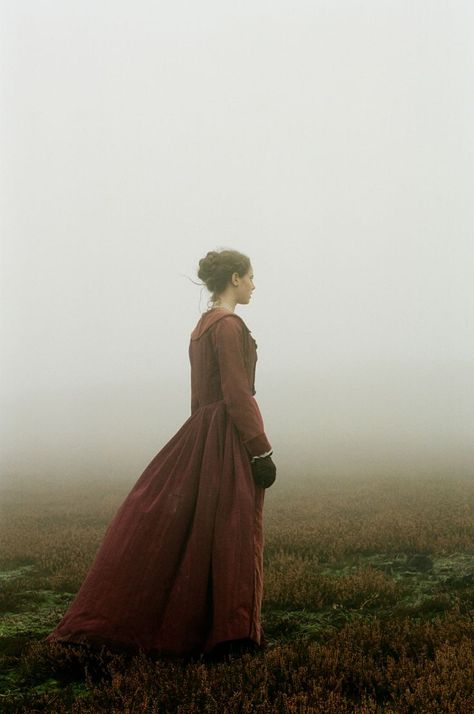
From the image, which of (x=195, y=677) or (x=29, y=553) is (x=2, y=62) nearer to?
(x=29, y=553)

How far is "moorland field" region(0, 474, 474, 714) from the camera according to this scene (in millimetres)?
2883

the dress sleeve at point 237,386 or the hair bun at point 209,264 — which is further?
the hair bun at point 209,264

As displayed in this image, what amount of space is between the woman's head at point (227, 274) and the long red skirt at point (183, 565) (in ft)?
2.94

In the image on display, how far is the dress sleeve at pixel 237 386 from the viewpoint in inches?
142

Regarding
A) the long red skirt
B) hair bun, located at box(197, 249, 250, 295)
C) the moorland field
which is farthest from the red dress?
hair bun, located at box(197, 249, 250, 295)

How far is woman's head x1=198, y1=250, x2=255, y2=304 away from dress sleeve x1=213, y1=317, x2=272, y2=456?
242 millimetres

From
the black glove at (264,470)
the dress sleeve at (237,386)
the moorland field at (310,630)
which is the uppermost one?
the dress sleeve at (237,386)

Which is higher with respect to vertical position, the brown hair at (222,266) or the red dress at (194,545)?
the brown hair at (222,266)

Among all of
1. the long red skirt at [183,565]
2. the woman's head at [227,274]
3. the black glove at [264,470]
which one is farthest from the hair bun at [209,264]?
the black glove at [264,470]

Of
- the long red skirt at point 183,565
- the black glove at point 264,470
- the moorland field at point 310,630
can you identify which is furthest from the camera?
the black glove at point 264,470

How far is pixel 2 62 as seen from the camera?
11.1 metres

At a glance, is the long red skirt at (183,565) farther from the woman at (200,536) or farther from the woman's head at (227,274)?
the woman's head at (227,274)

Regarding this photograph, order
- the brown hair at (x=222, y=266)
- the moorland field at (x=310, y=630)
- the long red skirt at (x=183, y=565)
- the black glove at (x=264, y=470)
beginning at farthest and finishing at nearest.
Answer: the brown hair at (x=222, y=266), the black glove at (x=264, y=470), the long red skirt at (x=183, y=565), the moorland field at (x=310, y=630)

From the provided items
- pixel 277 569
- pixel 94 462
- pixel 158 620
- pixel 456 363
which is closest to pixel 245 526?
pixel 158 620
